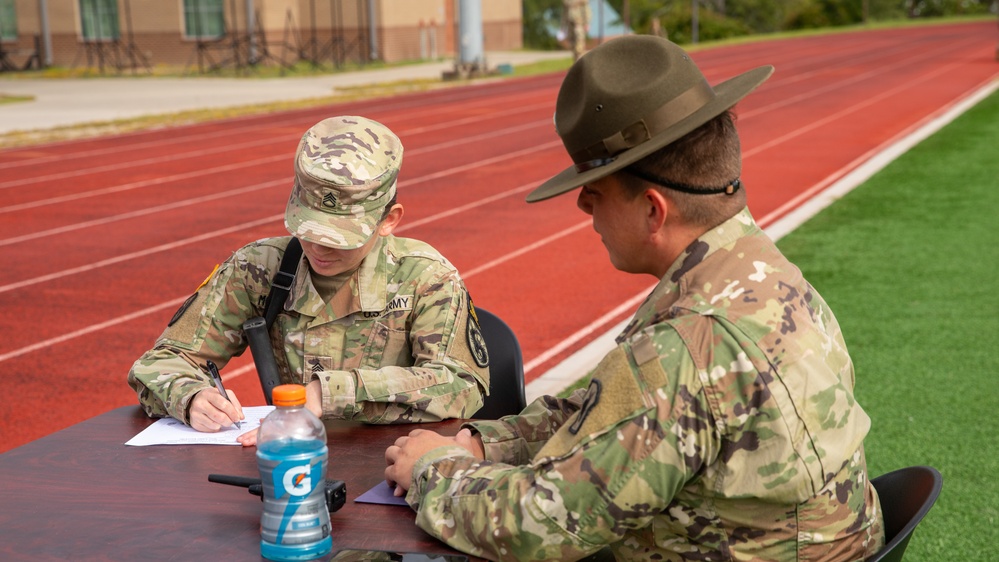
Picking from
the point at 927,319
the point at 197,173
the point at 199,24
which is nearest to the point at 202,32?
the point at 199,24

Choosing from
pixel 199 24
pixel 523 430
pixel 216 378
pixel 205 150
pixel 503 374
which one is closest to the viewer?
pixel 523 430

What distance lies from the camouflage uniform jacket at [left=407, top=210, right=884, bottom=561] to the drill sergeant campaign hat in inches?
8.4

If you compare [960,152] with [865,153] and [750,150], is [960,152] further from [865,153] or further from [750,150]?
[750,150]

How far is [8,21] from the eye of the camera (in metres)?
40.6

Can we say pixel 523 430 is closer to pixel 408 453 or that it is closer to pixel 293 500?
pixel 408 453

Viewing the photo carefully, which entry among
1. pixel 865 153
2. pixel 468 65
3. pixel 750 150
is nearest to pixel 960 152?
pixel 865 153

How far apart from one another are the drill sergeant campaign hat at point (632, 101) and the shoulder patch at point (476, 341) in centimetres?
105

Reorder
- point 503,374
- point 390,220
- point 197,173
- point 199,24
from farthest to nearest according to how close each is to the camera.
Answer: point 199,24
point 197,173
point 503,374
point 390,220

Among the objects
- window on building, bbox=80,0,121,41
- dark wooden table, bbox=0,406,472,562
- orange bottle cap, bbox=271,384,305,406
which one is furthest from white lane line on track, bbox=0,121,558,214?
window on building, bbox=80,0,121,41

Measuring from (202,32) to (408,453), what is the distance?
39.2 metres

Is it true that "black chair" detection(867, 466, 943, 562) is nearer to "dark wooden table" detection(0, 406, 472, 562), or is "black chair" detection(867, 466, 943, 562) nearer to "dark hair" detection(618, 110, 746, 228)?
"dark hair" detection(618, 110, 746, 228)

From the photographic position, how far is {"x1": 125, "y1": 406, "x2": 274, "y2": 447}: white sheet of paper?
279 centimetres

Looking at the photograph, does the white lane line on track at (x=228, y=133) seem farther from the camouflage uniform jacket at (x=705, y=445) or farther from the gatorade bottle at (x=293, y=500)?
the camouflage uniform jacket at (x=705, y=445)

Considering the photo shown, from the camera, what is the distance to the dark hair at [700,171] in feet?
6.71
